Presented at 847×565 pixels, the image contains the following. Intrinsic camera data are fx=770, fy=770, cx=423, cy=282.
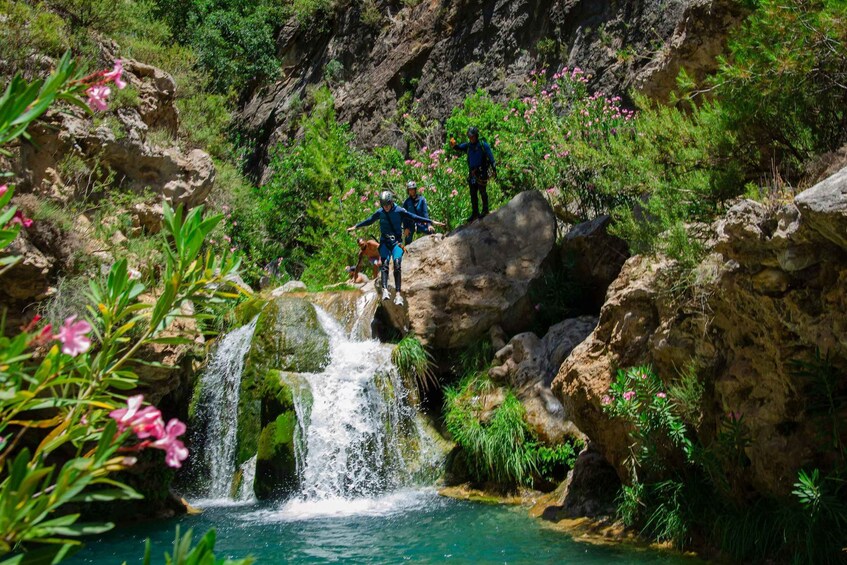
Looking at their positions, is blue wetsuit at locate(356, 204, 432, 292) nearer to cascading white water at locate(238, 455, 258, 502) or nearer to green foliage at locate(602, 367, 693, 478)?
cascading white water at locate(238, 455, 258, 502)

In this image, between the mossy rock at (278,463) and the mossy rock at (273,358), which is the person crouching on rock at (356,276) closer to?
the mossy rock at (273,358)

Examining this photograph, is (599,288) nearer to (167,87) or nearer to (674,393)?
(674,393)

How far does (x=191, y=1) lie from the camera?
26.2 meters

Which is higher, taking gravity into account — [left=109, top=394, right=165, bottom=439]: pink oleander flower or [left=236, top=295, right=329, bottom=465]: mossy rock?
[left=236, top=295, right=329, bottom=465]: mossy rock

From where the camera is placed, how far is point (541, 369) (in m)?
A: 10.4

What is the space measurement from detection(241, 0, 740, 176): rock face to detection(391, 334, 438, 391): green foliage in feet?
16.5

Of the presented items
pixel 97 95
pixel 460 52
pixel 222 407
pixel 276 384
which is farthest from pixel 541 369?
pixel 460 52

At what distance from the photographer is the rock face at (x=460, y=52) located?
35.8 feet

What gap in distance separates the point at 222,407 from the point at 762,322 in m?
8.07

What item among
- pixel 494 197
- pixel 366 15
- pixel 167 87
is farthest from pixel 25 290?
pixel 366 15

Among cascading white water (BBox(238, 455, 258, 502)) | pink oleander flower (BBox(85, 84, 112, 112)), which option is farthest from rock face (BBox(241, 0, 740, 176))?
pink oleander flower (BBox(85, 84, 112, 112))

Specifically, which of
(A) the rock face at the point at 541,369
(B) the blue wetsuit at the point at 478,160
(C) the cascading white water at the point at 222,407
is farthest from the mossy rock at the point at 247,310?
(A) the rock face at the point at 541,369

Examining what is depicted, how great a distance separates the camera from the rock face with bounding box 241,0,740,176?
35.8ft

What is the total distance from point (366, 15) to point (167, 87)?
12.5 meters
